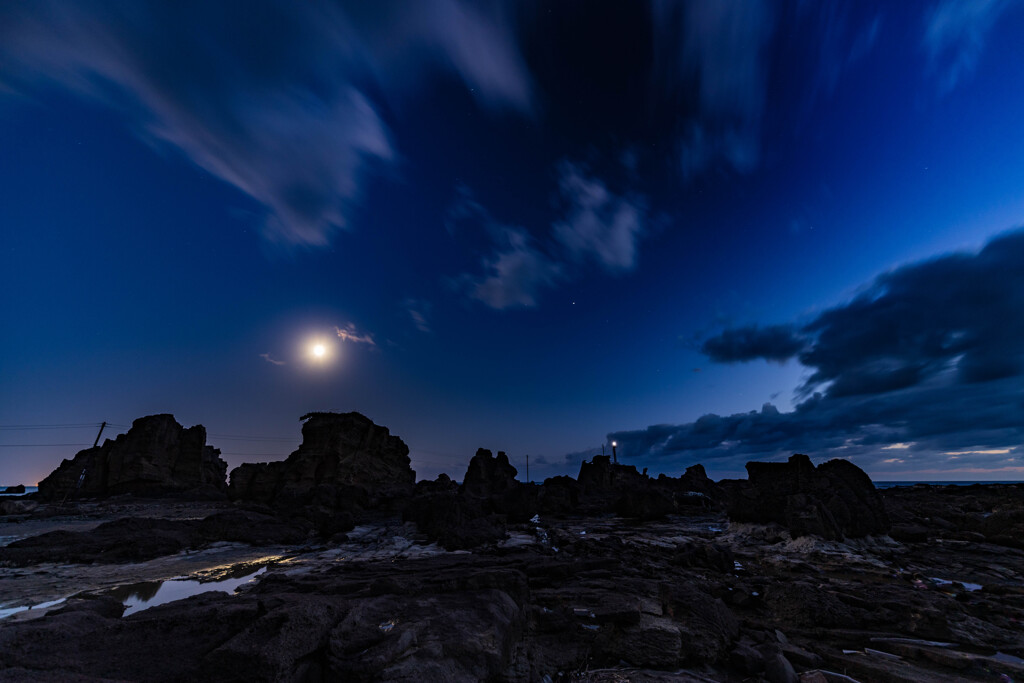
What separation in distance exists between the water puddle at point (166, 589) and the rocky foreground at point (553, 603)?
0.53m

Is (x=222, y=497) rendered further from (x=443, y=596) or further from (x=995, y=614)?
(x=995, y=614)

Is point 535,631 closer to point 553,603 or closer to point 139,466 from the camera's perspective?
point 553,603

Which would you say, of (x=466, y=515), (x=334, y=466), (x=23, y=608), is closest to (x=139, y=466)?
(x=334, y=466)

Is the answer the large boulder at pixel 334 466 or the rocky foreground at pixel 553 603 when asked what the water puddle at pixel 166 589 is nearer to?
the rocky foreground at pixel 553 603

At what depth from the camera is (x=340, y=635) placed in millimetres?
5555

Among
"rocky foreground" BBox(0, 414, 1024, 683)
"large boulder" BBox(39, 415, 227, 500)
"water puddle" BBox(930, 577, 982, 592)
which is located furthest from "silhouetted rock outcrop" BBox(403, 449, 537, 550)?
"large boulder" BBox(39, 415, 227, 500)

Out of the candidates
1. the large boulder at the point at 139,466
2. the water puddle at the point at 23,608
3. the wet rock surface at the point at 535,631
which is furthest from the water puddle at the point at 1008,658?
the large boulder at the point at 139,466

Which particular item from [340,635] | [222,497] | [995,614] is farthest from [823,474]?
[222,497]

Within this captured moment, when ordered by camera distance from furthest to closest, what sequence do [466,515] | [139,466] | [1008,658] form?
[139,466] < [466,515] < [1008,658]

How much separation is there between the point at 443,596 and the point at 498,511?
31138 mm

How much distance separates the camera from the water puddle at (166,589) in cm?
1034

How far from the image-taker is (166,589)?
456 inches

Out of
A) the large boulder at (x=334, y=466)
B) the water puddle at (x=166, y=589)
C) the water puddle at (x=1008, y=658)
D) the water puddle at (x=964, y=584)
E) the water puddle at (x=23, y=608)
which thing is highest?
the large boulder at (x=334, y=466)

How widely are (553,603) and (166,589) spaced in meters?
12.4
